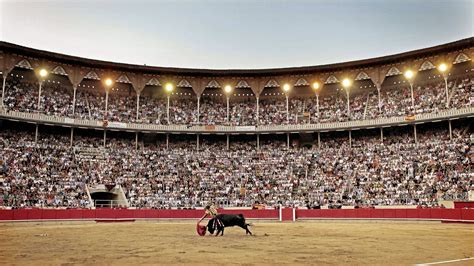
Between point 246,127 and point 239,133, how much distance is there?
1045mm

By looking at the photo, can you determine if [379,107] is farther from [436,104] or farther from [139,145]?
[139,145]

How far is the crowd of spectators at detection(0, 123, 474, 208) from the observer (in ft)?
120

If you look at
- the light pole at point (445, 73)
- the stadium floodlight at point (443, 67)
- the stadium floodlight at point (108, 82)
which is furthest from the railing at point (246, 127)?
the stadium floodlight at point (108, 82)

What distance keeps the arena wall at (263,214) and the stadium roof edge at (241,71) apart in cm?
1821

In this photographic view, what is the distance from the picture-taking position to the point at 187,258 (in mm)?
10781

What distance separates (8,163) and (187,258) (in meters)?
A: 32.2

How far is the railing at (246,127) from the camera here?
1606 inches

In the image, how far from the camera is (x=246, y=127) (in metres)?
49.1

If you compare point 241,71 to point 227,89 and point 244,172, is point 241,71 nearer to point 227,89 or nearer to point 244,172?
point 227,89

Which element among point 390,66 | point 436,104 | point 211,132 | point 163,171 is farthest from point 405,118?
point 163,171

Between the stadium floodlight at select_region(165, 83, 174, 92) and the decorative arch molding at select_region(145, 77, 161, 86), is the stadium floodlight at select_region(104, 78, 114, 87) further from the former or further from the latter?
the stadium floodlight at select_region(165, 83, 174, 92)

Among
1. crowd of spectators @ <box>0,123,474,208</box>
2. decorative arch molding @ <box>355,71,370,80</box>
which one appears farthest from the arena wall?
decorative arch molding @ <box>355,71,370,80</box>

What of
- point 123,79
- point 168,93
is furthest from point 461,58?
point 123,79

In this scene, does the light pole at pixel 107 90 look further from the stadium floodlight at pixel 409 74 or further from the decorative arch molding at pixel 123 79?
the stadium floodlight at pixel 409 74
